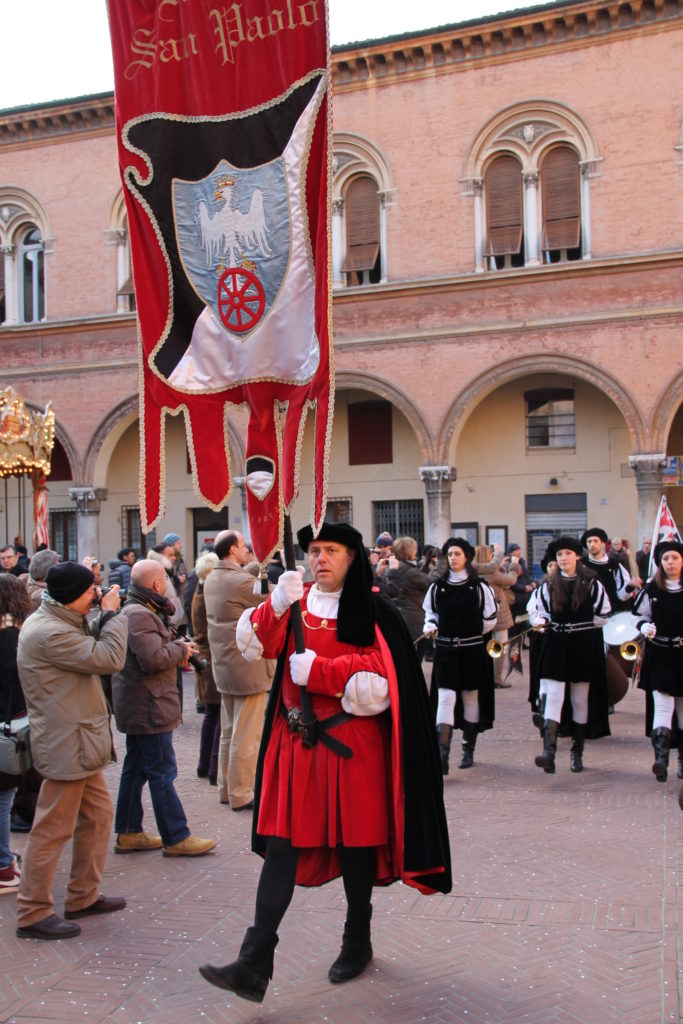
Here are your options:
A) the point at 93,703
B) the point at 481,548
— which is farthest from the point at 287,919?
the point at 481,548

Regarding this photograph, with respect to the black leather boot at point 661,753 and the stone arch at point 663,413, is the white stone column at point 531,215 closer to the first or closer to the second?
the stone arch at point 663,413

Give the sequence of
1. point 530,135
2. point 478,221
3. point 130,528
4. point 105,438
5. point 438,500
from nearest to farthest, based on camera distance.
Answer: point 530,135 → point 478,221 → point 438,500 → point 105,438 → point 130,528

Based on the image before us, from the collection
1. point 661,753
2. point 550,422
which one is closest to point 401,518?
point 550,422

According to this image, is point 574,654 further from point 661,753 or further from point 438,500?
point 438,500

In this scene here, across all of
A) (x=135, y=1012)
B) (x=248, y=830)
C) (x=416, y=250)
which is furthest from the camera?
(x=416, y=250)

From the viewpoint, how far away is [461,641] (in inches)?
342

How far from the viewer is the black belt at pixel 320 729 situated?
14.2 ft

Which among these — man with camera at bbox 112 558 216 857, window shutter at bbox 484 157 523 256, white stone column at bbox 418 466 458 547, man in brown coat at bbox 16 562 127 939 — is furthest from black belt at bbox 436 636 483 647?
window shutter at bbox 484 157 523 256

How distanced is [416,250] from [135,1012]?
19.6m

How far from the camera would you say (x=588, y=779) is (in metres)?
8.27

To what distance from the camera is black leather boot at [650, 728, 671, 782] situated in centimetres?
782

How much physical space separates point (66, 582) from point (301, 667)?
5.26ft

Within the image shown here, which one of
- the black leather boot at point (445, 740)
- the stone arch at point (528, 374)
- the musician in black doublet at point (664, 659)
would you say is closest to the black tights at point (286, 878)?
the black leather boot at point (445, 740)

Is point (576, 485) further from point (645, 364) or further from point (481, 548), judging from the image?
point (481, 548)
